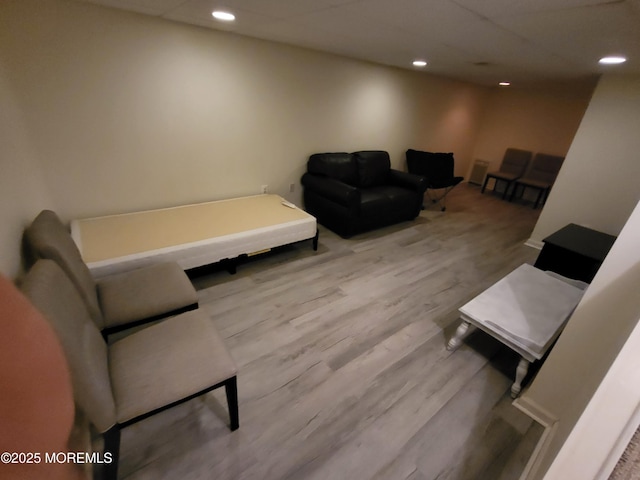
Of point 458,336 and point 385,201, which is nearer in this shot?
point 458,336

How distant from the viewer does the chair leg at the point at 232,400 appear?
1.26m

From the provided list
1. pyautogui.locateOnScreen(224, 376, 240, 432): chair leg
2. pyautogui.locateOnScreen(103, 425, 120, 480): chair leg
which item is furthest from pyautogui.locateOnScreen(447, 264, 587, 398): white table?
pyautogui.locateOnScreen(103, 425, 120, 480): chair leg

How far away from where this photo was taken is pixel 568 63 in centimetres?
254

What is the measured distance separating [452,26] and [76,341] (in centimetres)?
259

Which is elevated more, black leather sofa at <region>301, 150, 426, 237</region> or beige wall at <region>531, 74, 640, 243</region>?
beige wall at <region>531, 74, 640, 243</region>

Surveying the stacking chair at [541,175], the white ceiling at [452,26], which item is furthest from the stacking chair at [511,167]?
the white ceiling at [452,26]

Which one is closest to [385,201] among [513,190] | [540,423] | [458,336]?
[458,336]

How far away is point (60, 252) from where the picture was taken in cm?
129

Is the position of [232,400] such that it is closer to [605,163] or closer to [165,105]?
[165,105]

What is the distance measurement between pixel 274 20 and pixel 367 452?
2856mm

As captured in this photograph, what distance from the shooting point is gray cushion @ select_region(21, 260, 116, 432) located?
2.89 ft

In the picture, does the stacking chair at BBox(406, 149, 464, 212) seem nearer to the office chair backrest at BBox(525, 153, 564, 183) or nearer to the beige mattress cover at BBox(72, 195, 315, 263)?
the office chair backrest at BBox(525, 153, 564, 183)

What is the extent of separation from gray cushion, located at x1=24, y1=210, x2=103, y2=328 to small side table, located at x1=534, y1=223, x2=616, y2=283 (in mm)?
3581

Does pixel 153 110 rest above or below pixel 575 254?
above
